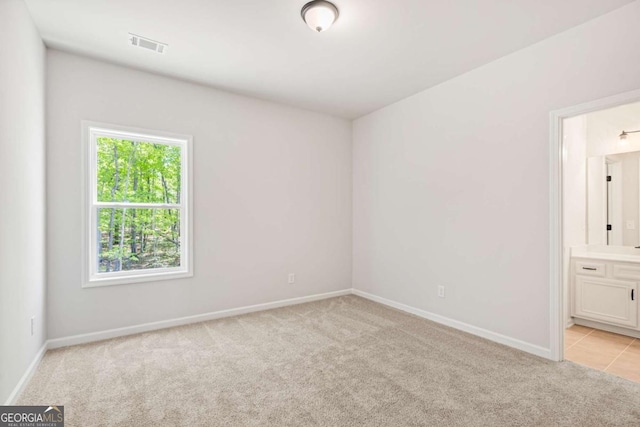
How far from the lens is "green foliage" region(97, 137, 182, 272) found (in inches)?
131

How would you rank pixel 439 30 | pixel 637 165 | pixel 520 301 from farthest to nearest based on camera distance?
pixel 637 165, pixel 520 301, pixel 439 30

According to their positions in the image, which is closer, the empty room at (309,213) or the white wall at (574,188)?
the empty room at (309,213)

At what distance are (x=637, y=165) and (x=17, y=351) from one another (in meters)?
5.98

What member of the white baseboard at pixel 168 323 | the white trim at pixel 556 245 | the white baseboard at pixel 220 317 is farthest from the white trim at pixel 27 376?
the white trim at pixel 556 245

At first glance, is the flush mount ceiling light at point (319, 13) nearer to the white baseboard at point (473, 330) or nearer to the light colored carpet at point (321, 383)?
the light colored carpet at point (321, 383)

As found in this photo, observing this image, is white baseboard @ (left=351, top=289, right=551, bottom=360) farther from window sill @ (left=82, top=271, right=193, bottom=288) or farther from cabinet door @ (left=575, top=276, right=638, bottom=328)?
window sill @ (left=82, top=271, right=193, bottom=288)

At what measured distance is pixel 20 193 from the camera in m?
2.28

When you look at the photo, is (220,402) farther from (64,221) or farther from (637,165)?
(637,165)

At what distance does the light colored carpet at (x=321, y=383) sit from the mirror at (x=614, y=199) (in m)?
2.03

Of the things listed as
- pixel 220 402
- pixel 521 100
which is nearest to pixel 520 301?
pixel 521 100

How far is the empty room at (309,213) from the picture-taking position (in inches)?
87.0

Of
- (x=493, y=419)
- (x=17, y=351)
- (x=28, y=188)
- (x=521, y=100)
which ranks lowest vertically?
(x=493, y=419)

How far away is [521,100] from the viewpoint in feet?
9.73

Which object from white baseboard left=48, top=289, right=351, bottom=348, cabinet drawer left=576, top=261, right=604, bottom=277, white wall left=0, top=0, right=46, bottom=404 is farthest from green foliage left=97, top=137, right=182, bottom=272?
cabinet drawer left=576, top=261, right=604, bottom=277
